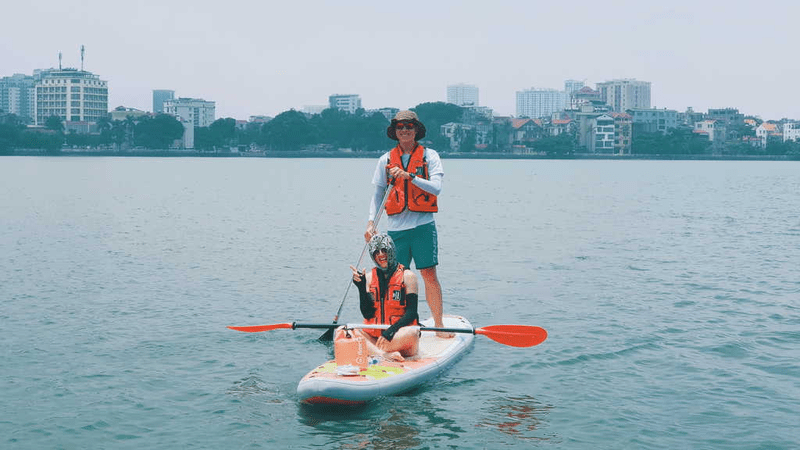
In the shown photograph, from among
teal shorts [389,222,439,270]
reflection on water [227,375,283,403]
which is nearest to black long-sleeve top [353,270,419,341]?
teal shorts [389,222,439,270]

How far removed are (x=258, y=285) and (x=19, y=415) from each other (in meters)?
10.4

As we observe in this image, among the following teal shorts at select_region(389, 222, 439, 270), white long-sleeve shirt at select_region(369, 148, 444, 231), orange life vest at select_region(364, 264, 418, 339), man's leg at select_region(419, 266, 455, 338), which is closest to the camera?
orange life vest at select_region(364, 264, 418, 339)

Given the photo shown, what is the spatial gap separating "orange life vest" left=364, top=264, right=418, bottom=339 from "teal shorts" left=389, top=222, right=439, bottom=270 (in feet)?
2.82

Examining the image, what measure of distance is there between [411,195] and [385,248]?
116 cm

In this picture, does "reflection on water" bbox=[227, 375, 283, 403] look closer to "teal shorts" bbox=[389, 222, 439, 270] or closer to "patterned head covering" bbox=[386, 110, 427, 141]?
"teal shorts" bbox=[389, 222, 439, 270]

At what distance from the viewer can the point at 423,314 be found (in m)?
16.8

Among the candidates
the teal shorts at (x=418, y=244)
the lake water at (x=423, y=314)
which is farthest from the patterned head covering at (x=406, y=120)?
the lake water at (x=423, y=314)

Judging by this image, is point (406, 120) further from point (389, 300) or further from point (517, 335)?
point (517, 335)

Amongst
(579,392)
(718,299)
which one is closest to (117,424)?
(579,392)

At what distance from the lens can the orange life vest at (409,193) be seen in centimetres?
1197

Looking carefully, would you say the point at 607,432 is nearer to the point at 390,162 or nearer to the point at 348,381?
the point at 348,381

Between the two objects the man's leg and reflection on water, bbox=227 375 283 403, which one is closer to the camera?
reflection on water, bbox=227 375 283 403

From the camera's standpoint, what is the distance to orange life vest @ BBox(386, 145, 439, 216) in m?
12.0

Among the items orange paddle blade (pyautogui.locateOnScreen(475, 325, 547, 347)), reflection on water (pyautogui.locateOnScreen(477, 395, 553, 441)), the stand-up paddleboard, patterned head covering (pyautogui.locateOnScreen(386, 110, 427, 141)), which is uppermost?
patterned head covering (pyautogui.locateOnScreen(386, 110, 427, 141))
